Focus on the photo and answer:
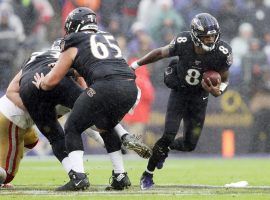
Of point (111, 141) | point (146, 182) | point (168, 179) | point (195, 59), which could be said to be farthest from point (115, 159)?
point (168, 179)

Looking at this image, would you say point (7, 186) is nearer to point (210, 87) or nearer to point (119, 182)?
point (119, 182)

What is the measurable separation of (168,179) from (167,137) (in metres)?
1.51

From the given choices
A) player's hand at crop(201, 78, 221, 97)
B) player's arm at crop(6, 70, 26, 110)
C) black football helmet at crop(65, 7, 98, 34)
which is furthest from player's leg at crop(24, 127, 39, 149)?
player's hand at crop(201, 78, 221, 97)

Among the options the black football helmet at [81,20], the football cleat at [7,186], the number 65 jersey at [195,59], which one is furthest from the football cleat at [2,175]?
the number 65 jersey at [195,59]

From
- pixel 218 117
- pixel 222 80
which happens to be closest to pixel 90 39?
pixel 222 80

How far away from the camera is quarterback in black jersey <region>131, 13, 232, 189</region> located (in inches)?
354

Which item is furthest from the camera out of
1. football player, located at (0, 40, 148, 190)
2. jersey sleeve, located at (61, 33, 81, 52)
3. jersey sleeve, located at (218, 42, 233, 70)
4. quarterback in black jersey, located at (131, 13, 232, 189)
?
jersey sleeve, located at (218, 42, 233, 70)

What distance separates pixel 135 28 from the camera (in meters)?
17.0

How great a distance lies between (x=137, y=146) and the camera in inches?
326

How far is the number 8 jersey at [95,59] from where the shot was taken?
819 cm

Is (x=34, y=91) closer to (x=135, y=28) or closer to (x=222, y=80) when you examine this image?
(x=222, y=80)

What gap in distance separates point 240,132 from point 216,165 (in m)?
2.68

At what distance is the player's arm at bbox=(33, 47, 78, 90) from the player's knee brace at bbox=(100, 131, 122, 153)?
2.46 feet

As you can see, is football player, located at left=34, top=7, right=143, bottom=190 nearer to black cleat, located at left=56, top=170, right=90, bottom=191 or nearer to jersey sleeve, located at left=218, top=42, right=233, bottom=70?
black cleat, located at left=56, top=170, right=90, bottom=191
